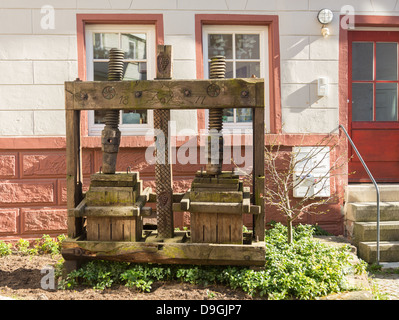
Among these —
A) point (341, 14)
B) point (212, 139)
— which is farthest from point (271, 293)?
point (341, 14)

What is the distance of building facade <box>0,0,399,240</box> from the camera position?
18.1 ft

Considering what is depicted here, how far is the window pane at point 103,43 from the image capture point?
18.9ft

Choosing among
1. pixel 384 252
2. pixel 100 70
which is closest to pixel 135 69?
pixel 100 70

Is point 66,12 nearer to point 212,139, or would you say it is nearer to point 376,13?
point 212,139

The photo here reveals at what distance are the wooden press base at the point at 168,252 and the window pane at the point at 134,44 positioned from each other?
306 centimetres

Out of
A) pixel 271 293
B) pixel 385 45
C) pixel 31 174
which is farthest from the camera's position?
pixel 385 45

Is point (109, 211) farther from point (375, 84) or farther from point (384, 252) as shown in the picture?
point (375, 84)

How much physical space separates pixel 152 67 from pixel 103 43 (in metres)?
0.76

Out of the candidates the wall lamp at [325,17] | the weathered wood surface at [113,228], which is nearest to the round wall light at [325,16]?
the wall lamp at [325,17]

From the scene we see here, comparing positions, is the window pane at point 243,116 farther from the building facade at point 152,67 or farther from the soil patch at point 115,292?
the soil patch at point 115,292

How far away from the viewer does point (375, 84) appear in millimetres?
6324

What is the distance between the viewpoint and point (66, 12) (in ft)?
18.2

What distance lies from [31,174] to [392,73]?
5528mm

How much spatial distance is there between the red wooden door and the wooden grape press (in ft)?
10.4
